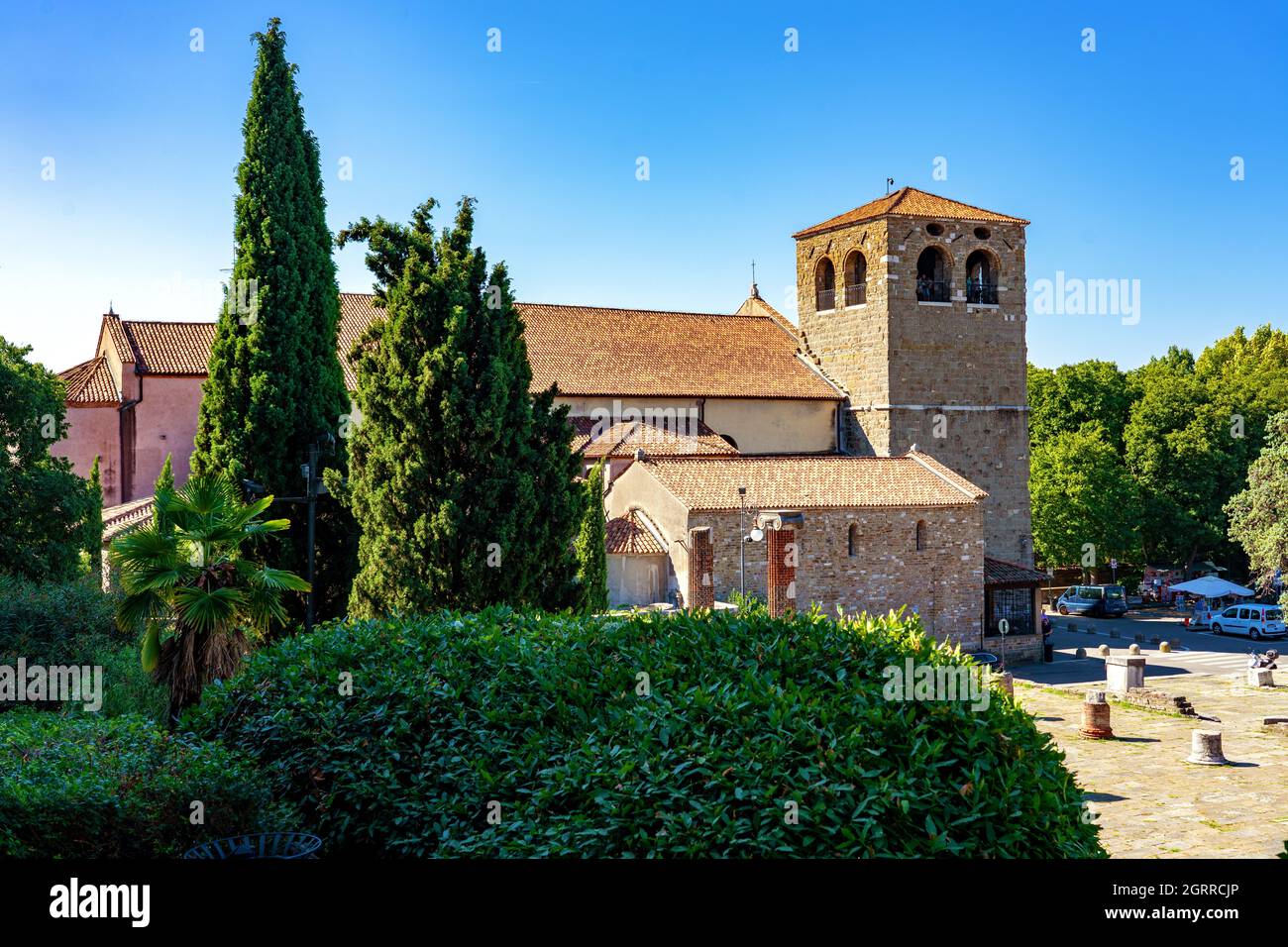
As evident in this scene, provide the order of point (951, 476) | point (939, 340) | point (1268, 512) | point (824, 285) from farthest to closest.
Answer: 1. point (824, 285)
2. point (939, 340)
3. point (1268, 512)
4. point (951, 476)

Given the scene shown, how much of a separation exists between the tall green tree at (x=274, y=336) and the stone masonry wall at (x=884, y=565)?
1164 centimetres

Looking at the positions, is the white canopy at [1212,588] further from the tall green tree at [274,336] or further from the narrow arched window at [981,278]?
the tall green tree at [274,336]

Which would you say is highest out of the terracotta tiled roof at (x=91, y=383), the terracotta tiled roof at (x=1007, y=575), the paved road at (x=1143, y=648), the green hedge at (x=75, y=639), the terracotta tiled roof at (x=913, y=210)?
the terracotta tiled roof at (x=913, y=210)

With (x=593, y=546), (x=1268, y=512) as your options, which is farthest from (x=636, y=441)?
(x=1268, y=512)

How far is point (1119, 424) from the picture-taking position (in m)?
58.9

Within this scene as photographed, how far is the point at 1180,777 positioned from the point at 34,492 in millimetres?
21014

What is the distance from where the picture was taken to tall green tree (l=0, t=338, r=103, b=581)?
1789 centimetres

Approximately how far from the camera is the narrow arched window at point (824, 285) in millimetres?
41375

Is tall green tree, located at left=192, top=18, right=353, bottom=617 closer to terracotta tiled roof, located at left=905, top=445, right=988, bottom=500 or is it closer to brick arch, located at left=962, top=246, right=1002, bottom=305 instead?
terracotta tiled roof, located at left=905, top=445, right=988, bottom=500

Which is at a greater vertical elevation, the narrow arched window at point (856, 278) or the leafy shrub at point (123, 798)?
the narrow arched window at point (856, 278)

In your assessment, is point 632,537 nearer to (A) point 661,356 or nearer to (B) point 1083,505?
(A) point 661,356

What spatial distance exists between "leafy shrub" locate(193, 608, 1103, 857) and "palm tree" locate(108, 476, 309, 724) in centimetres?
187

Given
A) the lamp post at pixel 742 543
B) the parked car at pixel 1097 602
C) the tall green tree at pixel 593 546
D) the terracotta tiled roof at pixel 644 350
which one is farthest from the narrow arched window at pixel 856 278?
the tall green tree at pixel 593 546

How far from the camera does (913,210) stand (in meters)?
38.4
